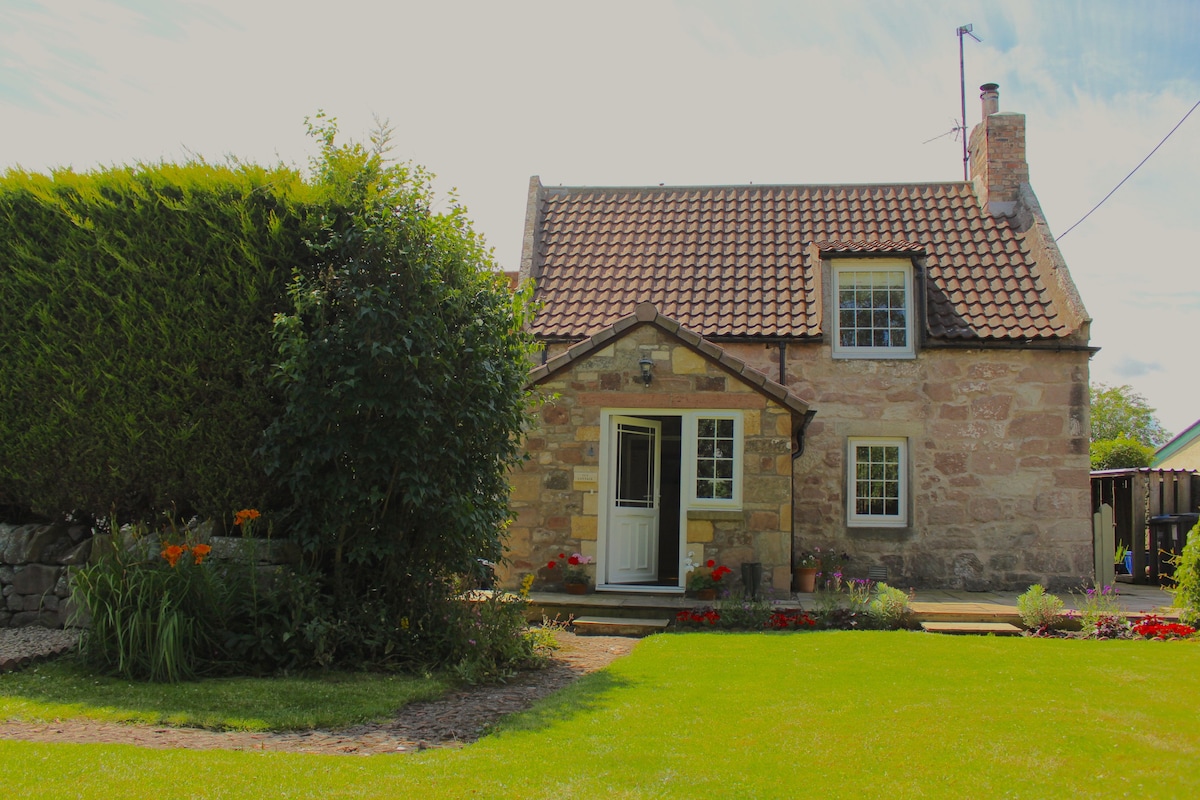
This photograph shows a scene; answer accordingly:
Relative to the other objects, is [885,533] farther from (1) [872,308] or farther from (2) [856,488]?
(1) [872,308]

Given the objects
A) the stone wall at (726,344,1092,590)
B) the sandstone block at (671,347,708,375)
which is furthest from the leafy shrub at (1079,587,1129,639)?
the sandstone block at (671,347,708,375)

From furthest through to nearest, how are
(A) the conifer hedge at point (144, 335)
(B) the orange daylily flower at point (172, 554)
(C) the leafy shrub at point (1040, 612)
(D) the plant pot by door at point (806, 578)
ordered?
(D) the plant pot by door at point (806, 578), (C) the leafy shrub at point (1040, 612), (A) the conifer hedge at point (144, 335), (B) the orange daylily flower at point (172, 554)

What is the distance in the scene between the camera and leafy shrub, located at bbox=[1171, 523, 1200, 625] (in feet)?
32.9

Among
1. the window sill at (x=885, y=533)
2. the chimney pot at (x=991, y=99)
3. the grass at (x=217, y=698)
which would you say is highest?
the chimney pot at (x=991, y=99)

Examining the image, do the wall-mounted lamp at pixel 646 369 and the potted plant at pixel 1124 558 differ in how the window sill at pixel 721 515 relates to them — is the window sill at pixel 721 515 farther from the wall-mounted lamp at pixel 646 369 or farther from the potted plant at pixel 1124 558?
the potted plant at pixel 1124 558

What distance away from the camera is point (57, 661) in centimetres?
728

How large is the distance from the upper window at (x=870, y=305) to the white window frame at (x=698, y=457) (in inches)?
113

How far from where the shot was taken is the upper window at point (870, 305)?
46.1 ft

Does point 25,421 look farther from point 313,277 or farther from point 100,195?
point 313,277

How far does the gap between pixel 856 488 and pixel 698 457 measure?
9.96ft

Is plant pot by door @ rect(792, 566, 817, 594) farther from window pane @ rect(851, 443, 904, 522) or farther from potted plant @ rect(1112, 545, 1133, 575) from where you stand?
potted plant @ rect(1112, 545, 1133, 575)

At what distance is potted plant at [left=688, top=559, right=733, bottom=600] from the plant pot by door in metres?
1.52

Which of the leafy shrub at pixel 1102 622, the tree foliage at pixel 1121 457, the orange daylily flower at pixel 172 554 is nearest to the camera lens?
the orange daylily flower at pixel 172 554

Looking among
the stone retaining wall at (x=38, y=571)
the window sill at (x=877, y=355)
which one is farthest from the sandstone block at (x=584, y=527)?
the stone retaining wall at (x=38, y=571)
